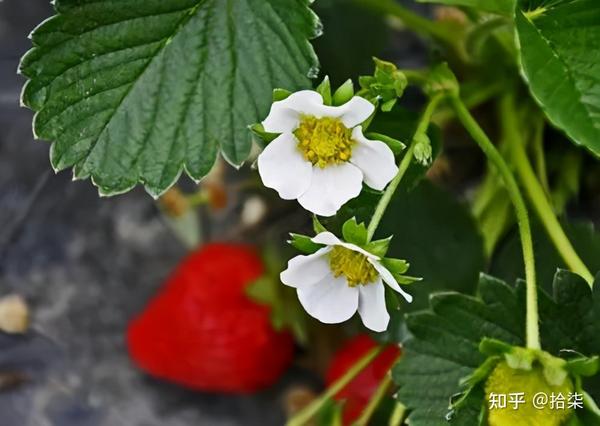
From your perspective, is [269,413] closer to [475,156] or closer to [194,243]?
[194,243]

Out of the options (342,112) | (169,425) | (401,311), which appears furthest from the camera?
(169,425)

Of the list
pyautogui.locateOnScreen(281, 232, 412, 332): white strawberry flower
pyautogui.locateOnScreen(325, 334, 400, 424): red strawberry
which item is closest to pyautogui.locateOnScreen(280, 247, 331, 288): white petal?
pyautogui.locateOnScreen(281, 232, 412, 332): white strawberry flower

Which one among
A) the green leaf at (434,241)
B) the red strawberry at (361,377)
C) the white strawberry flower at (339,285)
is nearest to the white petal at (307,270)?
the white strawberry flower at (339,285)

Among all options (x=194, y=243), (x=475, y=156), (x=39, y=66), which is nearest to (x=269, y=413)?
(x=194, y=243)

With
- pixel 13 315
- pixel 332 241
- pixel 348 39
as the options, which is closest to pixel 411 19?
pixel 348 39

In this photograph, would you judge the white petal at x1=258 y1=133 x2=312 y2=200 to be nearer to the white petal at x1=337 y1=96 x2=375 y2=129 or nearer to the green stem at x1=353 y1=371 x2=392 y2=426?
the white petal at x1=337 y1=96 x2=375 y2=129

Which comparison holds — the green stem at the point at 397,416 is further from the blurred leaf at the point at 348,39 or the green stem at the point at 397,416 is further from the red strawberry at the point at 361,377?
the blurred leaf at the point at 348,39
